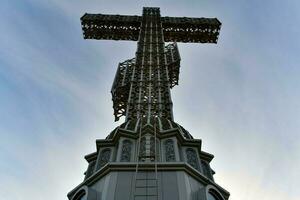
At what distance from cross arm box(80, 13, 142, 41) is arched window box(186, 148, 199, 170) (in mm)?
11652

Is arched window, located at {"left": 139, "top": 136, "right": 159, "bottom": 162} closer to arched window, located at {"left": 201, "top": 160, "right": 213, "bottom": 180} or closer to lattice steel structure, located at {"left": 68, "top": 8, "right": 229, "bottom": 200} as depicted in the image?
lattice steel structure, located at {"left": 68, "top": 8, "right": 229, "bottom": 200}

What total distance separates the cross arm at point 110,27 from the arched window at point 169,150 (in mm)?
11640

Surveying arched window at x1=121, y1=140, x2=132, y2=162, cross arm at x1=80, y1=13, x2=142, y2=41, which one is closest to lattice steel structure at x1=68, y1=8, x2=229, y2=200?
arched window at x1=121, y1=140, x2=132, y2=162

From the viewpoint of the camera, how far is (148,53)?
53.3ft

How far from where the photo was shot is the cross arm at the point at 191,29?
67.8ft

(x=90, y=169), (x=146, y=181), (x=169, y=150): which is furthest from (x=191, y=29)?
(x=146, y=181)

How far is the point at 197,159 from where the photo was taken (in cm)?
988

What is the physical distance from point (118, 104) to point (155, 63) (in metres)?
2.02

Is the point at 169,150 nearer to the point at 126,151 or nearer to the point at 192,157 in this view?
the point at 192,157

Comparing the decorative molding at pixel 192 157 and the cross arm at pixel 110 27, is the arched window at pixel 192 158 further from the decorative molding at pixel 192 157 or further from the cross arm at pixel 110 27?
the cross arm at pixel 110 27

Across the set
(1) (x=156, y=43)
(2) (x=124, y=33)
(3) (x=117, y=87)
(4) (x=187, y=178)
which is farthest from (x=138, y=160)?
(2) (x=124, y=33)

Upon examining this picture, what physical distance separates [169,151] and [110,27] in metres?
12.5

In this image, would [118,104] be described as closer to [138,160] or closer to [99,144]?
[99,144]

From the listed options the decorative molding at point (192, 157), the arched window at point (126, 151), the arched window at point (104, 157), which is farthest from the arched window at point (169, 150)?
the arched window at point (104, 157)
